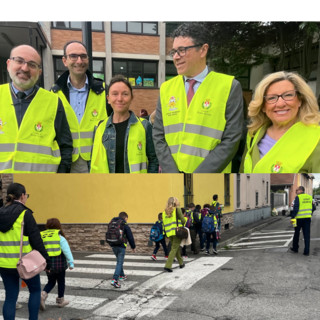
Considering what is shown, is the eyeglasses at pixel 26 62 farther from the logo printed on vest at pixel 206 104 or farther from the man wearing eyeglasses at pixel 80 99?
the logo printed on vest at pixel 206 104

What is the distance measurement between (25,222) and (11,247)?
0.19 metres

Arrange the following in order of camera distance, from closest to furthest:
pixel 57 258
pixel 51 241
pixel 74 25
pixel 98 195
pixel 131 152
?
pixel 74 25, pixel 131 152, pixel 98 195, pixel 51 241, pixel 57 258

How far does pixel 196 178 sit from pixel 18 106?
94 centimetres

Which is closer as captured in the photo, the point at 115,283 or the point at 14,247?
the point at 14,247

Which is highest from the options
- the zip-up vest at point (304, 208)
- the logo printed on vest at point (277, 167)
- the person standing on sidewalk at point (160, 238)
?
the logo printed on vest at point (277, 167)

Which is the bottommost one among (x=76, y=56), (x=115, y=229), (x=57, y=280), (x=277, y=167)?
(x=57, y=280)

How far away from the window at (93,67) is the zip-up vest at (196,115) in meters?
0.28

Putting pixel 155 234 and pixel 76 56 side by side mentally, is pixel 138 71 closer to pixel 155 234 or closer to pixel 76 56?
pixel 76 56

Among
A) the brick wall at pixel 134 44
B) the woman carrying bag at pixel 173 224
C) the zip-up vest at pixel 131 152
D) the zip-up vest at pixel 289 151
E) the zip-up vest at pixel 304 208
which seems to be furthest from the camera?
the woman carrying bag at pixel 173 224

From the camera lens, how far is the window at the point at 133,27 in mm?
1426

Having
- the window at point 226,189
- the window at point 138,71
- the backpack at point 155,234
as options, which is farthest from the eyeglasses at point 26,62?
the backpack at point 155,234

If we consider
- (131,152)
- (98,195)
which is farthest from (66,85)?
(98,195)

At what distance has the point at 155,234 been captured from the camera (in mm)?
2344

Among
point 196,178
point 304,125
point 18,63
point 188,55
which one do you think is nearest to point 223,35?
point 188,55
